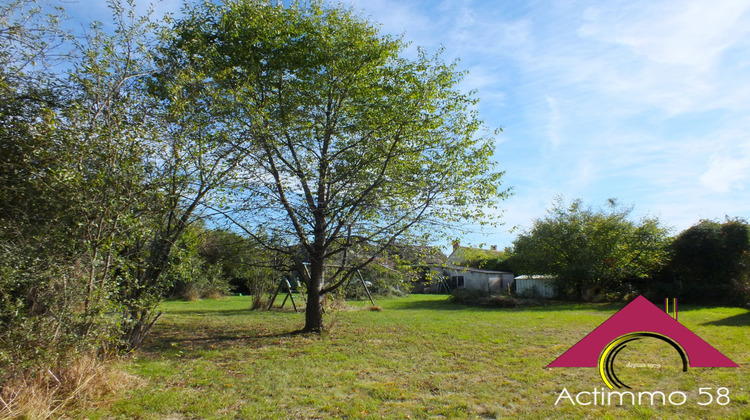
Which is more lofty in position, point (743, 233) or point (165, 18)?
point (165, 18)

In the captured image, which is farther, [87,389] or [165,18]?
[165,18]

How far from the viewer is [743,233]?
17703 millimetres

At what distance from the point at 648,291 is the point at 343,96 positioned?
18096mm

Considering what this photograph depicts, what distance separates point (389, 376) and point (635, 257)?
61.8ft

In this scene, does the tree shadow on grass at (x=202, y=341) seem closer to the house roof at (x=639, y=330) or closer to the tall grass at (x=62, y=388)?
the tall grass at (x=62, y=388)

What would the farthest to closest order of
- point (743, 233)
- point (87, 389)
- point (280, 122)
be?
1. point (743, 233)
2. point (280, 122)
3. point (87, 389)

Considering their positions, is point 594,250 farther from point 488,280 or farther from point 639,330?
point 639,330

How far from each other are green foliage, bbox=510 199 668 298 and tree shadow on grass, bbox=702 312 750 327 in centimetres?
721

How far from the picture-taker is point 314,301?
10.9 metres

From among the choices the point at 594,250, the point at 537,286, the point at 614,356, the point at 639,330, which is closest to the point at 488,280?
the point at 537,286

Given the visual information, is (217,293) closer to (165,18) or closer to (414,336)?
(414,336)

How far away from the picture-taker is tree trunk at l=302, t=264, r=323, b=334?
Result: 10.7 meters

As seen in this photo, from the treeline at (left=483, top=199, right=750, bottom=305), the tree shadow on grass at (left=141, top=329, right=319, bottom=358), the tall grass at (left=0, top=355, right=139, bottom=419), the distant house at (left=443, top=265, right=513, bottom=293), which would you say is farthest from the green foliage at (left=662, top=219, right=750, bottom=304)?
the tall grass at (left=0, top=355, right=139, bottom=419)

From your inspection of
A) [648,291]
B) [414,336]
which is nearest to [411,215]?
[414,336]
